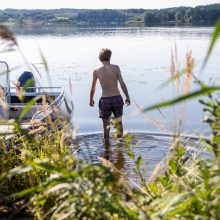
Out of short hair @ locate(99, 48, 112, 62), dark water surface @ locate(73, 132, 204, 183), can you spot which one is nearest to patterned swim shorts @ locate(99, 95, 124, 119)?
dark water surface @ locate(73, 132, 204, 183)

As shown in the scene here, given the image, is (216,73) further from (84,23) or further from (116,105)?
(84,23)

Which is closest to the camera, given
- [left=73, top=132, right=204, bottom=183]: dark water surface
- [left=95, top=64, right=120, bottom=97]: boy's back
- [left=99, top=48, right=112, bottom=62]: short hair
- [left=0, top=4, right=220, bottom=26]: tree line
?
[left=73, top=132, right=204, bottom=183]: dark water surface

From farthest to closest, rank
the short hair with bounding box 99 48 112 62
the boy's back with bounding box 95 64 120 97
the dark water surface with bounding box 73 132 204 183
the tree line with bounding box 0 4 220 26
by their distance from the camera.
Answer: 1. the tree line with bounding box 0 4 220 26
2. the boy's back with bounding box 95 64 120 97
3. the short hair with bounding box 99 48 112 62
4. the dark water surface with bounding box 73 132 204 183

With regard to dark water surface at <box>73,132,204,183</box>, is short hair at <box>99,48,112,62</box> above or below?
above

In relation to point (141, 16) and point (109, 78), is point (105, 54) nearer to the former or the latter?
point (109, 78)

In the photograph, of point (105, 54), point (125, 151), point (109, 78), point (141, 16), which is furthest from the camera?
point (141, 16)

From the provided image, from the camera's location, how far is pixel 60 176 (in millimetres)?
2324

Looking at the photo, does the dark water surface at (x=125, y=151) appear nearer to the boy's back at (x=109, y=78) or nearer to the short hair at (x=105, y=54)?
the boy's back at (x=109, y=78)

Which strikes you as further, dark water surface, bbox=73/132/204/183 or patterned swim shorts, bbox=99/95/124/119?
patterned swim shorts, bbox=99/95/124/119

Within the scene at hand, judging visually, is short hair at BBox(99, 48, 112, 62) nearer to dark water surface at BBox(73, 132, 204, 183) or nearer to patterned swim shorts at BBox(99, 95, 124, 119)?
patterned swim shorts at BBox(99, 95, 124, 119)

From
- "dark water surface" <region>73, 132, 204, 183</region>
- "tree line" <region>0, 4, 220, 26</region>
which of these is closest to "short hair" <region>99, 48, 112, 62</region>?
"dark water surface" <region>73, 132, 204, 183</region>

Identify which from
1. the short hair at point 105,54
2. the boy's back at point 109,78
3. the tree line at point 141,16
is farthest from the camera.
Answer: the tree line at point 141,16

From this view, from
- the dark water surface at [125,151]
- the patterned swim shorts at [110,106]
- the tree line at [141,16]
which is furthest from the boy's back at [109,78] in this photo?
the tree line at [141,16]

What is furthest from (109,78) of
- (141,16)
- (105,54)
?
(141,16)
